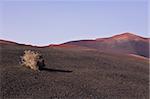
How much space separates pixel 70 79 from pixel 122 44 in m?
52.2

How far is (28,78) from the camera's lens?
30.4m

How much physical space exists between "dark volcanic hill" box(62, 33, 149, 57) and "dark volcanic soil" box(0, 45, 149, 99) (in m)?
35.1

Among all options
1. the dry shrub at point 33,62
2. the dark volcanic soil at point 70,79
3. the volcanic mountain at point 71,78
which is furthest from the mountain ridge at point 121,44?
the dry shrub at point 33,62

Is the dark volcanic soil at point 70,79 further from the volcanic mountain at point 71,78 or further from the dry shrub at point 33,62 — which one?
the dry shrub at point 33,62

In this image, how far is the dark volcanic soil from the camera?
1080 inches

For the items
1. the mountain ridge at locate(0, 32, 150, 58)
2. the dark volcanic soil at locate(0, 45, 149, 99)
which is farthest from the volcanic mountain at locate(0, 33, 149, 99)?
the mountain ridge at locate(0, 32, 150, 58)

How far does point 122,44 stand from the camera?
272 ft

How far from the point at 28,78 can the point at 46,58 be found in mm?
9810

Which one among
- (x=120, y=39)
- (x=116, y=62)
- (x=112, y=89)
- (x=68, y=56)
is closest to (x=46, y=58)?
(x=68, y=56)

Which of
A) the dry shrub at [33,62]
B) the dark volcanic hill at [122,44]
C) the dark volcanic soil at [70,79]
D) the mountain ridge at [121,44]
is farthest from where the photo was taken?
the dark volcanic hill at [122,44]

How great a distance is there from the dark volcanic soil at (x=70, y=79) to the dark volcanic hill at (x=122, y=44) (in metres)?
35.1

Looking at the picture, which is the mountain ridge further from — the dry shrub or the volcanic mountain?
the dry shrub

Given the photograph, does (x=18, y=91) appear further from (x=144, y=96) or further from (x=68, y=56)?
(x=68, y=56)

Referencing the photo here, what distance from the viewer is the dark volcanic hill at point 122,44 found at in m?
77.6
